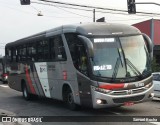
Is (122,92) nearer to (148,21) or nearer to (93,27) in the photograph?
(93,27)

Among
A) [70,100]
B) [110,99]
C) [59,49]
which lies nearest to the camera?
[110,99]

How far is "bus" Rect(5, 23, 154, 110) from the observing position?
11.5m

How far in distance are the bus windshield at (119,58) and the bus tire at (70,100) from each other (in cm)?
229

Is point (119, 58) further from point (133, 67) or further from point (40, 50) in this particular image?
point (40, 50)

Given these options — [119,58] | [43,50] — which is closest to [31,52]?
[43,50]

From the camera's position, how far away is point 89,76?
38.6 ft

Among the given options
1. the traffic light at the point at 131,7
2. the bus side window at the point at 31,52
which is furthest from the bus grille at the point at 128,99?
the traffic light at the point at 131,7

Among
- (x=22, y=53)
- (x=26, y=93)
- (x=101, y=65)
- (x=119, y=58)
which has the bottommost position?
(x=26, y=93)

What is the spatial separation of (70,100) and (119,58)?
2.99m

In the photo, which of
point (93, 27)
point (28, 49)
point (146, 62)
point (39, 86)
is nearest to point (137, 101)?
point (146, 62)

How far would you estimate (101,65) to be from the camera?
1162 centimetres

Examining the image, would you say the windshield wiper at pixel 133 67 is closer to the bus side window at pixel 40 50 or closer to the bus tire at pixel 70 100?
the bus tire at pixel 70 100

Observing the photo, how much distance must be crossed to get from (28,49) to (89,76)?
703 cm

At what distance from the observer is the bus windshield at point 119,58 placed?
456 inches
